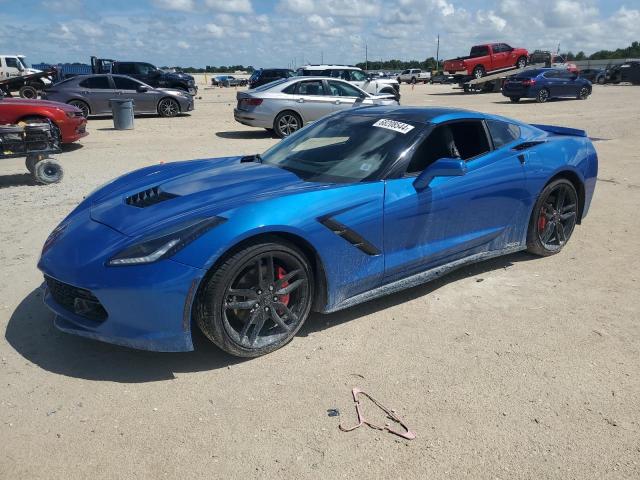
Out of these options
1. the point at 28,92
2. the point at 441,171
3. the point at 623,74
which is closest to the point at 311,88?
the point at 441,171

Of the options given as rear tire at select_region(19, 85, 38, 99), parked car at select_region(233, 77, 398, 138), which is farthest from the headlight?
rear tire at select_region(19, 85, 38, 99)

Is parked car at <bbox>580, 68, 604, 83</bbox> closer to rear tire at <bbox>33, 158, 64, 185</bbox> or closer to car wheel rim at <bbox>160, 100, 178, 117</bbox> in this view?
car wheel rim at <bbox>160, 100, 178, 117</bbox>

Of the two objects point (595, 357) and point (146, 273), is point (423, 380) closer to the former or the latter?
→ point (595, 357)

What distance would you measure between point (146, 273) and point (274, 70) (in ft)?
93.6

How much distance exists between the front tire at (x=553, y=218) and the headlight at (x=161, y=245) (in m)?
2.98

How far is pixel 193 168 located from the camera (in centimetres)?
416

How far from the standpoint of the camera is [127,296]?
9.14ft

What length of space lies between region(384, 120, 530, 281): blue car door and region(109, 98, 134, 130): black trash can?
12.5 m

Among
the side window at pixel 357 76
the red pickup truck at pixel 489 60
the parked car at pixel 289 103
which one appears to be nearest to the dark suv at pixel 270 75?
the side window at pixel 357 76

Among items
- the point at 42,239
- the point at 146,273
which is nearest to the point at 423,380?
the point at 146,273

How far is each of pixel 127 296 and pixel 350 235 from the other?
→ 1.37m

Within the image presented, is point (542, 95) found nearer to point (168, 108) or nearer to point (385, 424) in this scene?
point (168, 108)

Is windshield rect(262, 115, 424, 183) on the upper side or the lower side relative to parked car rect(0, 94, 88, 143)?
lower

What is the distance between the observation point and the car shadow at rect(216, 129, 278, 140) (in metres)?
13.5
